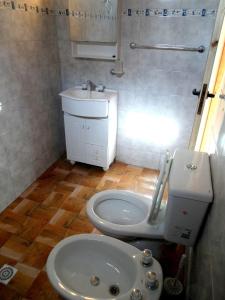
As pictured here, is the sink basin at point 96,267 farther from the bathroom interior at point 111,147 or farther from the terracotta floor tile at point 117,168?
the terracotta floor tile at point 117,168

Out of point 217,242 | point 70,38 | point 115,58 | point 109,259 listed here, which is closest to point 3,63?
point 70,38

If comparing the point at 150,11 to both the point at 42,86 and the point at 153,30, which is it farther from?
the point at 42,86

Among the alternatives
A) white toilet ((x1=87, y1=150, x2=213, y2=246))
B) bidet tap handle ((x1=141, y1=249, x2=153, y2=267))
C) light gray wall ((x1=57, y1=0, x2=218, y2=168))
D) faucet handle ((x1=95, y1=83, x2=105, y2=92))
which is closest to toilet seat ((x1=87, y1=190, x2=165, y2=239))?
white toilet ((x1=87, y1=150, x2=213, y2=246))

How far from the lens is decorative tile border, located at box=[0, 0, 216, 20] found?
180 centimetres

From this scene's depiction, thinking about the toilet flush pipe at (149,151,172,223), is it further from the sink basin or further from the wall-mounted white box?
the wall-mounted white box

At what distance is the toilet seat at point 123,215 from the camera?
1.34m

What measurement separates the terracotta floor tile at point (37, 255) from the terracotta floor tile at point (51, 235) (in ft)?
0.12

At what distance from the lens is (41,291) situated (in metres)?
1.41

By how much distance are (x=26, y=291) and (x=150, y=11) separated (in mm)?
2348

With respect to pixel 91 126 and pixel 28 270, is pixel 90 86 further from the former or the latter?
pixel 28 270

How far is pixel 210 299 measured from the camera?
0.78 metres

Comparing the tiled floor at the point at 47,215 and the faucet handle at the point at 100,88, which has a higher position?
the faucet handle at the point at 100,88

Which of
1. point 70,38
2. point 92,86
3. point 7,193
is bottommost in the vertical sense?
point 7,193

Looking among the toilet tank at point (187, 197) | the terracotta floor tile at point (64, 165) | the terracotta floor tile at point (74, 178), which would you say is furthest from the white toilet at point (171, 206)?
the terracotta floor tile at point (64, 165)
